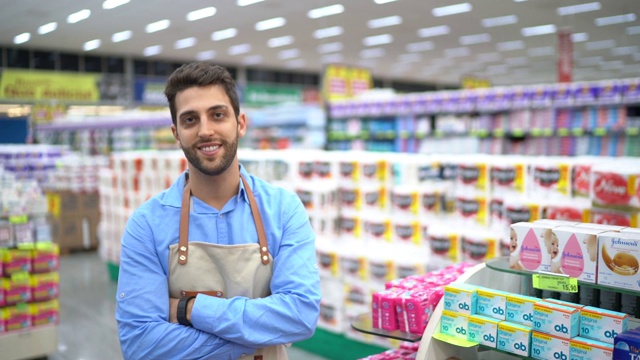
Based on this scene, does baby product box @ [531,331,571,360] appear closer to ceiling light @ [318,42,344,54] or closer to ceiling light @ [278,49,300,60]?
ceiling light @ [318,42,344,54]

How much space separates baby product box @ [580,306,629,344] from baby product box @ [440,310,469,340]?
1.32 feet

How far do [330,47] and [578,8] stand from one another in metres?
10.1

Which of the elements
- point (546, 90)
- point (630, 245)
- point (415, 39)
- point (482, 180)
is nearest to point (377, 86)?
point (415, 39)

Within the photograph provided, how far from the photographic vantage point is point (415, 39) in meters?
14.6

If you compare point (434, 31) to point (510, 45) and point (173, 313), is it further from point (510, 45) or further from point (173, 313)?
point (173, 313)

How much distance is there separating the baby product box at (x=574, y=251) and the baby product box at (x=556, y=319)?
154mm

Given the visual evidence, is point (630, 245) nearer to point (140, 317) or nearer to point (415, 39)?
point (140, 317)

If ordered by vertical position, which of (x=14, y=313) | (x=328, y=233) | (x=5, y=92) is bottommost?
(x=14, y=313)

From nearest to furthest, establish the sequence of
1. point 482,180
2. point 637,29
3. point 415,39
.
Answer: point 482,180
point 637,29
point 415,39

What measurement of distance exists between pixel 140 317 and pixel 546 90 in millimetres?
7419

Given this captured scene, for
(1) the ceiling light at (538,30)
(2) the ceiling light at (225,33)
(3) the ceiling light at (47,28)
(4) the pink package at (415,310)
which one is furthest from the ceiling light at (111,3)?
(1) the ceiling light at (538,30)

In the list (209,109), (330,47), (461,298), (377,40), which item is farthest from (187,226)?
(330,47)

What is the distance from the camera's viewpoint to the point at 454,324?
6.95 ft

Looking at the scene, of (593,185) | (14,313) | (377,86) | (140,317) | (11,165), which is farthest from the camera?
(377,86)
